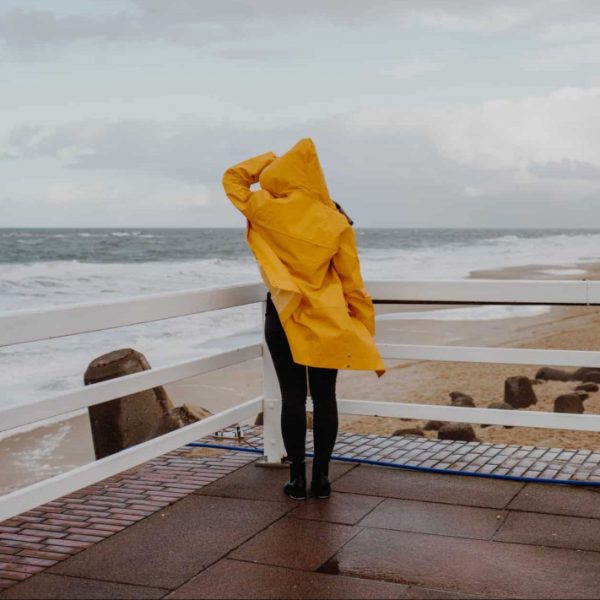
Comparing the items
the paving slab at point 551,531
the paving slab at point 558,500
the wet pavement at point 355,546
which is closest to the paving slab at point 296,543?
the wet pavement at point 355,546

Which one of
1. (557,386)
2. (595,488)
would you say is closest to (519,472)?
(595,488)

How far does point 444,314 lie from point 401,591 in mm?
14702

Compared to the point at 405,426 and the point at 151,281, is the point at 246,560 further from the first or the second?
the point at 151,281

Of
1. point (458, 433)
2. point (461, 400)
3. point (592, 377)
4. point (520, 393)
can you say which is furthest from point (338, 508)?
point (592, 377)

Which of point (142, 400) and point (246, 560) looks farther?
point (142, 400)

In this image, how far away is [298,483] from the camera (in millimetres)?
4797

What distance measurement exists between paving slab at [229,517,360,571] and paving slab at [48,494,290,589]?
0.08 metres

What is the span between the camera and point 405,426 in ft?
28.7

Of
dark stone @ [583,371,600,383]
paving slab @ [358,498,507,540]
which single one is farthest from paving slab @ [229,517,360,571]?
dark stone @ [583,371,600,383]

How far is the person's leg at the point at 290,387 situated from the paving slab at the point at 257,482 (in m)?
0.25

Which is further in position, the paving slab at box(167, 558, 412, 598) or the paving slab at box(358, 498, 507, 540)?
the paving slab at box(358, 498, 507, 540)

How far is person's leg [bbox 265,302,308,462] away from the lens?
475cm

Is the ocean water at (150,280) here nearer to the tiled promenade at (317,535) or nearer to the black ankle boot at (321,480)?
the tiled promenade at (317,535)

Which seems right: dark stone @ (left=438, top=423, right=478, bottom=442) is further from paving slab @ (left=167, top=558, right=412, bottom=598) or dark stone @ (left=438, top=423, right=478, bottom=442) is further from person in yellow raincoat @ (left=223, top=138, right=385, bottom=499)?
paving slab @ (left=167, top=558, right=412, bottom=598)
